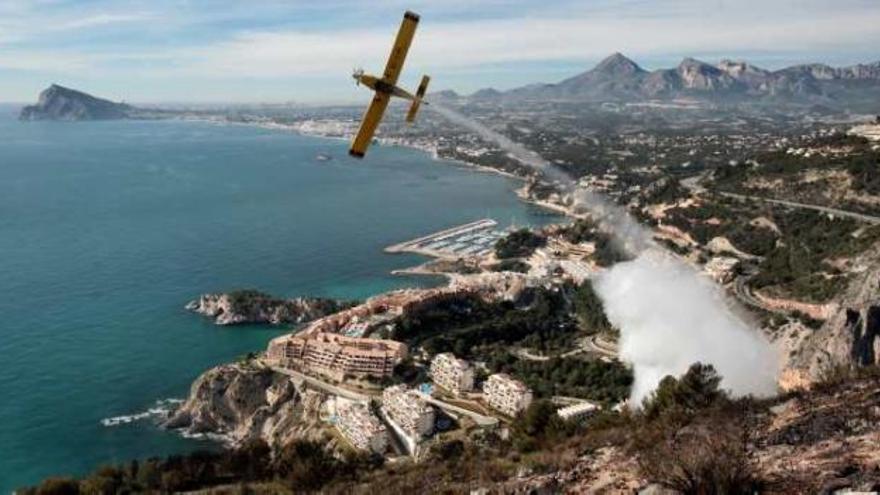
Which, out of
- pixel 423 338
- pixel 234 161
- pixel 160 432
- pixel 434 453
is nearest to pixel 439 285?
pixel 423 338

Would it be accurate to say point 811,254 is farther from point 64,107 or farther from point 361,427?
point 64,107

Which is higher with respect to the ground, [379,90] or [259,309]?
[379,90]

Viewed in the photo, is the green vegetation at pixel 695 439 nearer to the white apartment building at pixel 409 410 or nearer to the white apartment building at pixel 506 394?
the white apartment building at pixel 506 394

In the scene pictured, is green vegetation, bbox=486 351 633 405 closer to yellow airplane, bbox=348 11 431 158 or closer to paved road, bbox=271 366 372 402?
paved road, bbox=271 366 372 402

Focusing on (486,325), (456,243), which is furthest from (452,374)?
(456,243)

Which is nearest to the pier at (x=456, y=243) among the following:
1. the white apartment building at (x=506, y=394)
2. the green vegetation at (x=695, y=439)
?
the white apartment building at (x=506, y=394)

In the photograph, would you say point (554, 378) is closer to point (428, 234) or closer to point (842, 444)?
point (842, 444)
